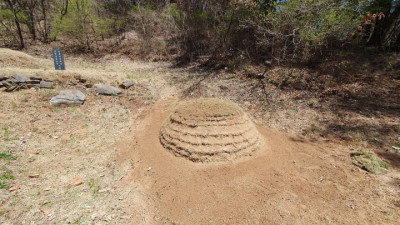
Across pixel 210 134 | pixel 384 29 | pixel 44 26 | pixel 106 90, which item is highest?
pixel 384 29

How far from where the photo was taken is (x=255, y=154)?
14.4 ft

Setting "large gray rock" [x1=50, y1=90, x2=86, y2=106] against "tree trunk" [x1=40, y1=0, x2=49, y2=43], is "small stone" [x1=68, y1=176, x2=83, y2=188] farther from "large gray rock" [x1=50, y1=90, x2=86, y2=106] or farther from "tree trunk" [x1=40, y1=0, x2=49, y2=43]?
"tree trunk" [x1=40, y1=0, x2=49, y2=43]

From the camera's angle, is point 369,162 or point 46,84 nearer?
point 369,162

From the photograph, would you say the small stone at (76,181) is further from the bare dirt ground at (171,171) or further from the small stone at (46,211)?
the small stone at (46,211)

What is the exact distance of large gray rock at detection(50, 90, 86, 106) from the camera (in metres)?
6.06

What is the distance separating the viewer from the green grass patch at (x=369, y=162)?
143 inches

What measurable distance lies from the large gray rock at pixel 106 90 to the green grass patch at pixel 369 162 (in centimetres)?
856

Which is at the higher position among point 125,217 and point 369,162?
point 369,162

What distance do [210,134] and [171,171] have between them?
130 centimetres

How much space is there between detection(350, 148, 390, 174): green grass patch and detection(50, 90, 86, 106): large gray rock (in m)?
8.86

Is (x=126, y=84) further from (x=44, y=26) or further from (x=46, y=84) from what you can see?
(x=44, y=26)

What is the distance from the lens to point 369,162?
12.5ft

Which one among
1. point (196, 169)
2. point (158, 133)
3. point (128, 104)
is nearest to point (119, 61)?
point (128, 104)

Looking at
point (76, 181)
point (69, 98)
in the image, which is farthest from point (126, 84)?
point (76, 181)
